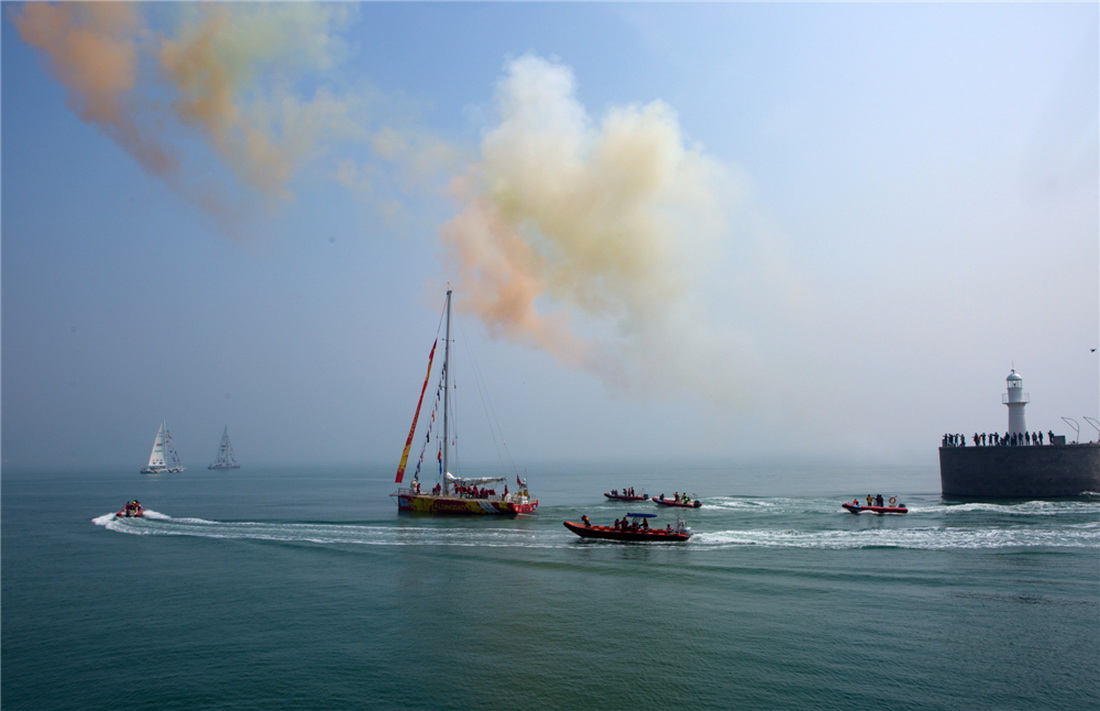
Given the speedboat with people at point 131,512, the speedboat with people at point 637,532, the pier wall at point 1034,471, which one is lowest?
the speedboat with people at point 131,512

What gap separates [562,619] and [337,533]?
96.3 ft

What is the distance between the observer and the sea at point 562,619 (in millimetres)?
20750

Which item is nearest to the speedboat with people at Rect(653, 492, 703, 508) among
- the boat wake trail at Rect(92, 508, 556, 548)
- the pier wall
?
the boat wake trail at Rect(92, 508, 556, 548)

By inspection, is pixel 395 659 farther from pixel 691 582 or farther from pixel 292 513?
pixel 292 513

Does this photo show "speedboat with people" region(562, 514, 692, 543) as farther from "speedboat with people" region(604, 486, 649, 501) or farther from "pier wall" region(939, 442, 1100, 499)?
"pier wall" region(939, 442, 1100, 499)

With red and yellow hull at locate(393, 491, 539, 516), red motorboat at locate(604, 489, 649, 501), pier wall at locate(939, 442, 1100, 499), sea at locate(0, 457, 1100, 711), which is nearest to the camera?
sea at locate(0, 457, 1100, 711)

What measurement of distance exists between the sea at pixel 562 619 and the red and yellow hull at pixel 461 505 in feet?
34.9

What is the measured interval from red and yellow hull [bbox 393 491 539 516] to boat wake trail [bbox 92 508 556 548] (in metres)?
7.39

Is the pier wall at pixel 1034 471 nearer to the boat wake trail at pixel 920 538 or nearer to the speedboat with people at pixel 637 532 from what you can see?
the boat wake trail at pixel 920 538

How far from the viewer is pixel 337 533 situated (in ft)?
168

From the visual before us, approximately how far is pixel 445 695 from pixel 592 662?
5501 millimetres

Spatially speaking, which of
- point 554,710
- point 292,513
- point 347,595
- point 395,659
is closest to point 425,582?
point 347,595

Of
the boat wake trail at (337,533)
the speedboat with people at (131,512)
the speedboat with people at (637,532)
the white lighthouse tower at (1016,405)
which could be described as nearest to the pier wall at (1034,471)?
the white lighthouse tower at (1016,405)

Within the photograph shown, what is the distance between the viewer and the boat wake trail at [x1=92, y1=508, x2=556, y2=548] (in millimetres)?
46981
